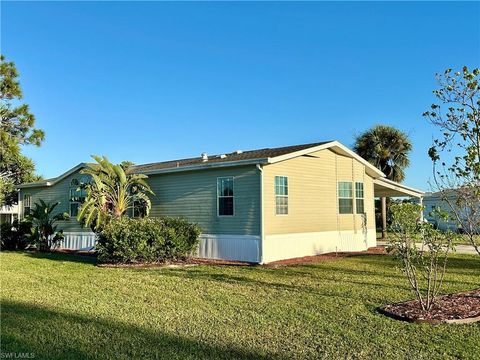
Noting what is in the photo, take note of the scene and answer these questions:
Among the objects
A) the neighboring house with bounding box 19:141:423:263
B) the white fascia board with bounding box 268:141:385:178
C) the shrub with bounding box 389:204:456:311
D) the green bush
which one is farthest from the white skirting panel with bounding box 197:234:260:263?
the shrub with bounding box 389:204:456:311

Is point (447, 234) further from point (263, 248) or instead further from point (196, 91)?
point (196, 91)

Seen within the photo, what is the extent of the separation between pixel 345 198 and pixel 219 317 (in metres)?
12.0

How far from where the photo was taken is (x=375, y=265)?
13094 millimetres

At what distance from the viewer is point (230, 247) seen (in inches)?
563

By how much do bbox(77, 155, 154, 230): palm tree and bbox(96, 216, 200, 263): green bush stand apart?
1465 millimetres

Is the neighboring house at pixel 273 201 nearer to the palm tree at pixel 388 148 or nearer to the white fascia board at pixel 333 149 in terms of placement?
the white fascia board at pixel 333 149

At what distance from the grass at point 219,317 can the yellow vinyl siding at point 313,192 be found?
318cm

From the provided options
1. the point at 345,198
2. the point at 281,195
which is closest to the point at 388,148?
the point at 345,198

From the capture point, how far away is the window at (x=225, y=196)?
1437 cm

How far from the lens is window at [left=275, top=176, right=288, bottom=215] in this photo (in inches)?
560

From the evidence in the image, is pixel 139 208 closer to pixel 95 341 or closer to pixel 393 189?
pixel 95 341

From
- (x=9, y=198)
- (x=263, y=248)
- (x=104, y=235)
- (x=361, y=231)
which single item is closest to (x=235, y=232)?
(x=263, y=248)

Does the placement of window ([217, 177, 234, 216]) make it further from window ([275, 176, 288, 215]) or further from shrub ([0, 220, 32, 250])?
shrub ([0, 220, 32, 250])

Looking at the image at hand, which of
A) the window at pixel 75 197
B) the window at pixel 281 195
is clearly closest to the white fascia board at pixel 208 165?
the window at pixel 281 195
